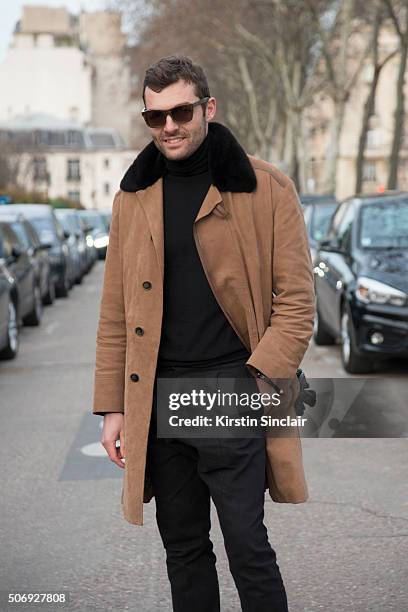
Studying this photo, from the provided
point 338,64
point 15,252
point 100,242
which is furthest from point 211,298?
point 100,242

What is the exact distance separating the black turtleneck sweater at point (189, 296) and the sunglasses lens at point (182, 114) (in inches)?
4.4

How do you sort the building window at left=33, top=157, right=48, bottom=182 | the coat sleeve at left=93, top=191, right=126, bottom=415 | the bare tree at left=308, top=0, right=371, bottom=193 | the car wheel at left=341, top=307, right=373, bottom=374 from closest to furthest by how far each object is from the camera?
the coat sleeve at left=93, top=191, right=126, bottom=415 < the car wheel at left=341, top=307, right=373, bottom=374 < the bare tree at left=308, top=0, right=371, bottom=193 < the building window at left=33, top=157, right=48, bottom=182

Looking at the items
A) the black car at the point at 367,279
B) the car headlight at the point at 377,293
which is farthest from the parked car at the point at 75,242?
the car headlight at the point at 377,293

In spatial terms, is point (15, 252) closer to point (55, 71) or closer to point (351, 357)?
point (351, 357)

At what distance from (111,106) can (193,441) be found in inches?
5047

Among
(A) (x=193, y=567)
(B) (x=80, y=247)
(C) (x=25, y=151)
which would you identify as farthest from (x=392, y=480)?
(C) (x=25, y=151)

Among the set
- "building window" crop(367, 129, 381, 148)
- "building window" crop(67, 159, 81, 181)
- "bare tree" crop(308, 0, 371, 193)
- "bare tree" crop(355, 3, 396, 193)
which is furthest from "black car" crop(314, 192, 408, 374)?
"building window" crop(67, 159, 81, 181)

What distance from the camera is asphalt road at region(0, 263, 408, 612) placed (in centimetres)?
465

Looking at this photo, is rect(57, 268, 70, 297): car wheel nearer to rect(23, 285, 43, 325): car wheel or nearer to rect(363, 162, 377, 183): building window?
rect(23, 285, 43, 325): car wheel

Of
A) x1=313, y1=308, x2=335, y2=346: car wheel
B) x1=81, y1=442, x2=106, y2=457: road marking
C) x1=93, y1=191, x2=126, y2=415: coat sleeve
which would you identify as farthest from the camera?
x1=313, y1=308, x2=335, y2=346: car wheel

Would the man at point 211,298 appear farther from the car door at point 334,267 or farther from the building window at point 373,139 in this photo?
the building window at point 373,139

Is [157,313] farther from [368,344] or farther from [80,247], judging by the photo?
[80,247]

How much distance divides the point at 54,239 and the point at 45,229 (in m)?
0.46

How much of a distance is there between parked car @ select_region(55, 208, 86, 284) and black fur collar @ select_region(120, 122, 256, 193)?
→ 20.2 metres
